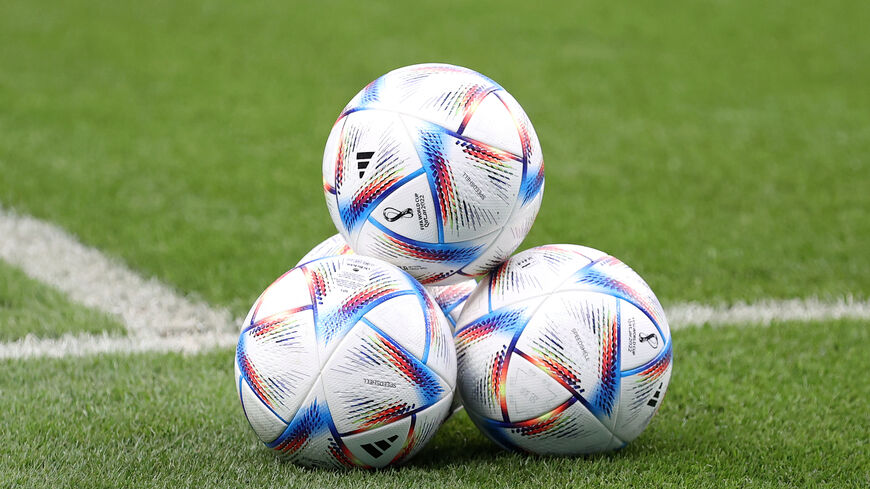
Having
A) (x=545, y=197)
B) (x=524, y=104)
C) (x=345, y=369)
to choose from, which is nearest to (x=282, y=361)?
(x=345, y=369)

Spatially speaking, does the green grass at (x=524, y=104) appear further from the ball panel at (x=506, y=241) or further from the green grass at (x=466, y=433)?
the ball panel at (x=506, y=241)

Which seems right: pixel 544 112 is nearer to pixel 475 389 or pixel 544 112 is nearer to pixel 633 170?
pixel 633 170

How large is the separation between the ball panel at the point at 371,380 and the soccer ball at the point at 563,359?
323 millimetres

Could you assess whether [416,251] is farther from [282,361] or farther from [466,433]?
[466,433]

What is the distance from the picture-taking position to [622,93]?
388 inches

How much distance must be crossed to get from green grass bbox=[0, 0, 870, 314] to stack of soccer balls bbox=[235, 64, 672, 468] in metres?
2.03

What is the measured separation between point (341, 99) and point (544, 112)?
1.84 meters

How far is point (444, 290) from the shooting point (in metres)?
4.28

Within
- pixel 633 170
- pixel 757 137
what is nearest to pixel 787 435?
pixel 633 170

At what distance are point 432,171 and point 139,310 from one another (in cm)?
255

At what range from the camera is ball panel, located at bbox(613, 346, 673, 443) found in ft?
12.4

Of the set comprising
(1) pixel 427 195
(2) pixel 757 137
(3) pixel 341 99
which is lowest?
(2) pixel 757 137

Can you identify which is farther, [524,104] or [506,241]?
[524,104]

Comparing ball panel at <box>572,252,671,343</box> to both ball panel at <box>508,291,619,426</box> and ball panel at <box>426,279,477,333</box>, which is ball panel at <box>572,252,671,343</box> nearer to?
ball panel at <box>508,291,619,426</box>
